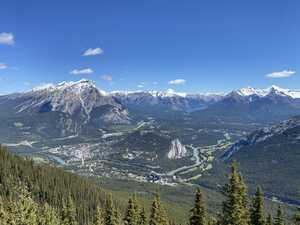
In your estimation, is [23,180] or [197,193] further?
[23,180]

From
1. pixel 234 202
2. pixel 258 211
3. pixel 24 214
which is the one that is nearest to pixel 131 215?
pixel 24 214

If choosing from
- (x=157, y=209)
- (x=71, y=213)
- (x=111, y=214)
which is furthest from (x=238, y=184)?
(x=71, y=213)

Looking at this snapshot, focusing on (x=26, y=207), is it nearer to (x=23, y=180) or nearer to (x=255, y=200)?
(x=255, y=200)

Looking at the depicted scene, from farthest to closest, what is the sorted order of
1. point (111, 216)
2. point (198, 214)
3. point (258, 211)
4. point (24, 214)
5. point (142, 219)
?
point (111, 216)
point (142, 219)
point (258, 211)
point (24, 214)
point (198, 214)

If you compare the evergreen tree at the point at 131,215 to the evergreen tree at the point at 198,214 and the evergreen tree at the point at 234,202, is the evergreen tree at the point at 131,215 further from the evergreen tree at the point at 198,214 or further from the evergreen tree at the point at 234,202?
the evergreen tree at the point at 234,202

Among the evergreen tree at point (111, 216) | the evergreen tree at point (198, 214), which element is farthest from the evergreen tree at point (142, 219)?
the evergreen tree at point (198, 214)

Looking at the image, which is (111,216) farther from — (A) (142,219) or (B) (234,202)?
(B) (234,202)

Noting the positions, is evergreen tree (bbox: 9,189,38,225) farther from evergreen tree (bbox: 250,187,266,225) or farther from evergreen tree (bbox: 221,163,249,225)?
evergreen tree (bbox: 250,187,266,225)

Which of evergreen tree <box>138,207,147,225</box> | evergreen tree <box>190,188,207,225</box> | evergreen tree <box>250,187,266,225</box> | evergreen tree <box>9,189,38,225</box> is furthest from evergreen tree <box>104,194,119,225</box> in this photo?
evergreen tree <box>250,187,266,225</box>

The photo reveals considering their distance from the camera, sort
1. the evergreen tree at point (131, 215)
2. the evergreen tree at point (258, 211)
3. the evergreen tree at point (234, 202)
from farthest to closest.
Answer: the evergreen tree at point (131, 215) → the evergreen tree at point (258, 211) → the evergreen tree at point (234, 202)

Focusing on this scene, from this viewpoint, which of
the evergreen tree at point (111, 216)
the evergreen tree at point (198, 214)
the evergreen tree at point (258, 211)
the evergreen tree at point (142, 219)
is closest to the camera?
the evergreen tree at point (198, 214)

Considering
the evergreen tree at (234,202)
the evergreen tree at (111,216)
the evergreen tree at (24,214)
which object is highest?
the evergreen tree at (234,202)
